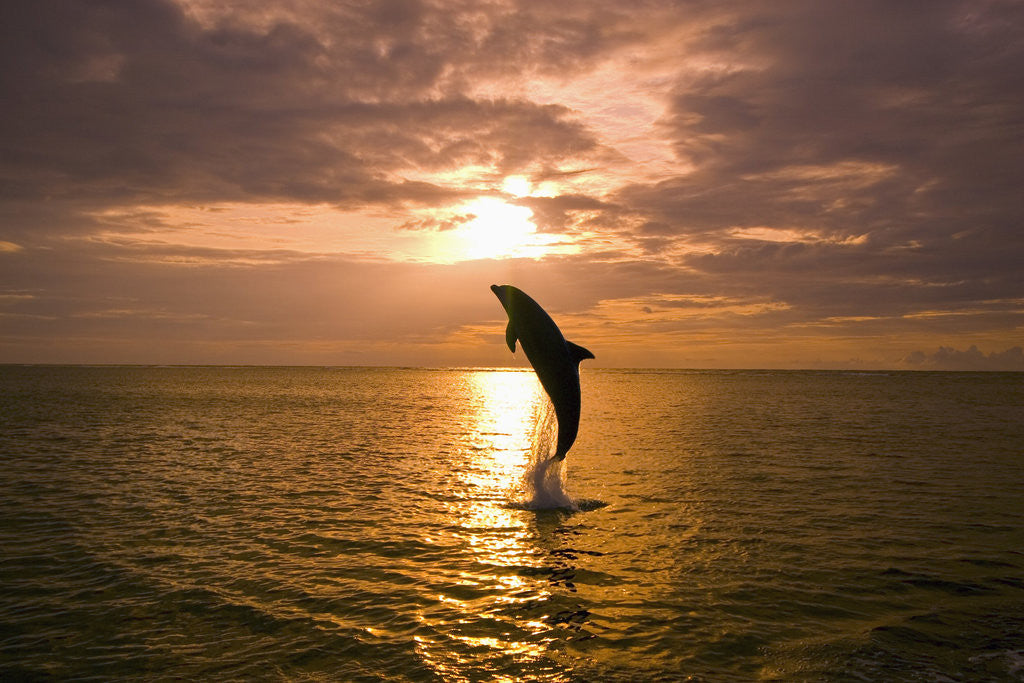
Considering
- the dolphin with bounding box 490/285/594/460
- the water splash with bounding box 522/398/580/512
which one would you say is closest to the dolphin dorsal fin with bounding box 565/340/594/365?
the dolphin with bounding box 490/285/594/460

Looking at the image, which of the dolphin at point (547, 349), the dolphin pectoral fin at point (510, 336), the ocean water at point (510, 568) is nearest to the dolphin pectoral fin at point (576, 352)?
the dolphin at point (547, 349)

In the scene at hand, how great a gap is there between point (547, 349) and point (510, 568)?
586cm

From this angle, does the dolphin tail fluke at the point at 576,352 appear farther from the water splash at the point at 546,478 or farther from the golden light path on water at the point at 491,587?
the golden light path on water at the point at 491,587

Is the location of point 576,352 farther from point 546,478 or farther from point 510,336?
point 546,478

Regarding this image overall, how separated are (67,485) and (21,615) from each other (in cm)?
1580

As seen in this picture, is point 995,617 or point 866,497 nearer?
point 995,617

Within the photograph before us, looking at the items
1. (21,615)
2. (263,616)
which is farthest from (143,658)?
(21,615)

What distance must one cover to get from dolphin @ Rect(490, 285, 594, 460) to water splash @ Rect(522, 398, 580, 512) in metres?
3.30

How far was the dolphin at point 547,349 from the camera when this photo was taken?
55.4 feet

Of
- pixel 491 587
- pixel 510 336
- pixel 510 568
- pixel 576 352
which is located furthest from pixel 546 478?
pixel 491 587

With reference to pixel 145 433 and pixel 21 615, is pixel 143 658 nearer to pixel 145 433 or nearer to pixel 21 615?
pixel 21 615

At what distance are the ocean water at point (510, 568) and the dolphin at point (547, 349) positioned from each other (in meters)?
3.97

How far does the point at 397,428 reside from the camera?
167 ft

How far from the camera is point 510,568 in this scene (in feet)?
50.1
